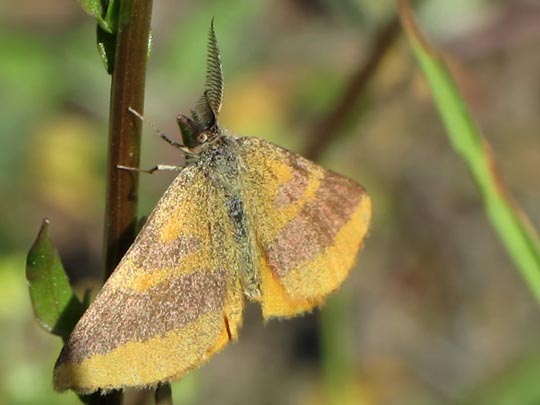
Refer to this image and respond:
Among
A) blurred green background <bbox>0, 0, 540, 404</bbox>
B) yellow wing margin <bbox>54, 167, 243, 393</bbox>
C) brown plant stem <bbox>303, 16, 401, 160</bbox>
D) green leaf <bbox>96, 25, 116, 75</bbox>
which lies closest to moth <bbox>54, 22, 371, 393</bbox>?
yellow wing margin <bbox>54, 167, 243, 393</bbox>

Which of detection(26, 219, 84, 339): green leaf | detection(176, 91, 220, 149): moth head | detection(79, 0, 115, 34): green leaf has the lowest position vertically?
detection(26, 219, 84, 339): green leaf

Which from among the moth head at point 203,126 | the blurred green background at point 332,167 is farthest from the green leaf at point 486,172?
the blurred green background at point 332,167

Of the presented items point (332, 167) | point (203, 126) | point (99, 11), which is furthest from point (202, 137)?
point (332, 167)

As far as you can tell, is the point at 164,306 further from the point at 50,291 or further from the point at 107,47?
the point at 107,47

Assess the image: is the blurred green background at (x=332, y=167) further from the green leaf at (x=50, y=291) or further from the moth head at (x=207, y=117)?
the green leaf at (x=50, y=291)

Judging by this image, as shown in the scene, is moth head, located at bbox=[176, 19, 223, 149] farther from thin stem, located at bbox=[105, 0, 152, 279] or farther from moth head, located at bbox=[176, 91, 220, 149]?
thin stem, located at bbox=[105, 0, 152, 279]

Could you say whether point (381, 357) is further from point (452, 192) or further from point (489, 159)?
point (489, 159)

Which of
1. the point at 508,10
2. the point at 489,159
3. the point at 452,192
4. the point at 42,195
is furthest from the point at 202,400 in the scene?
the point at 489,159
